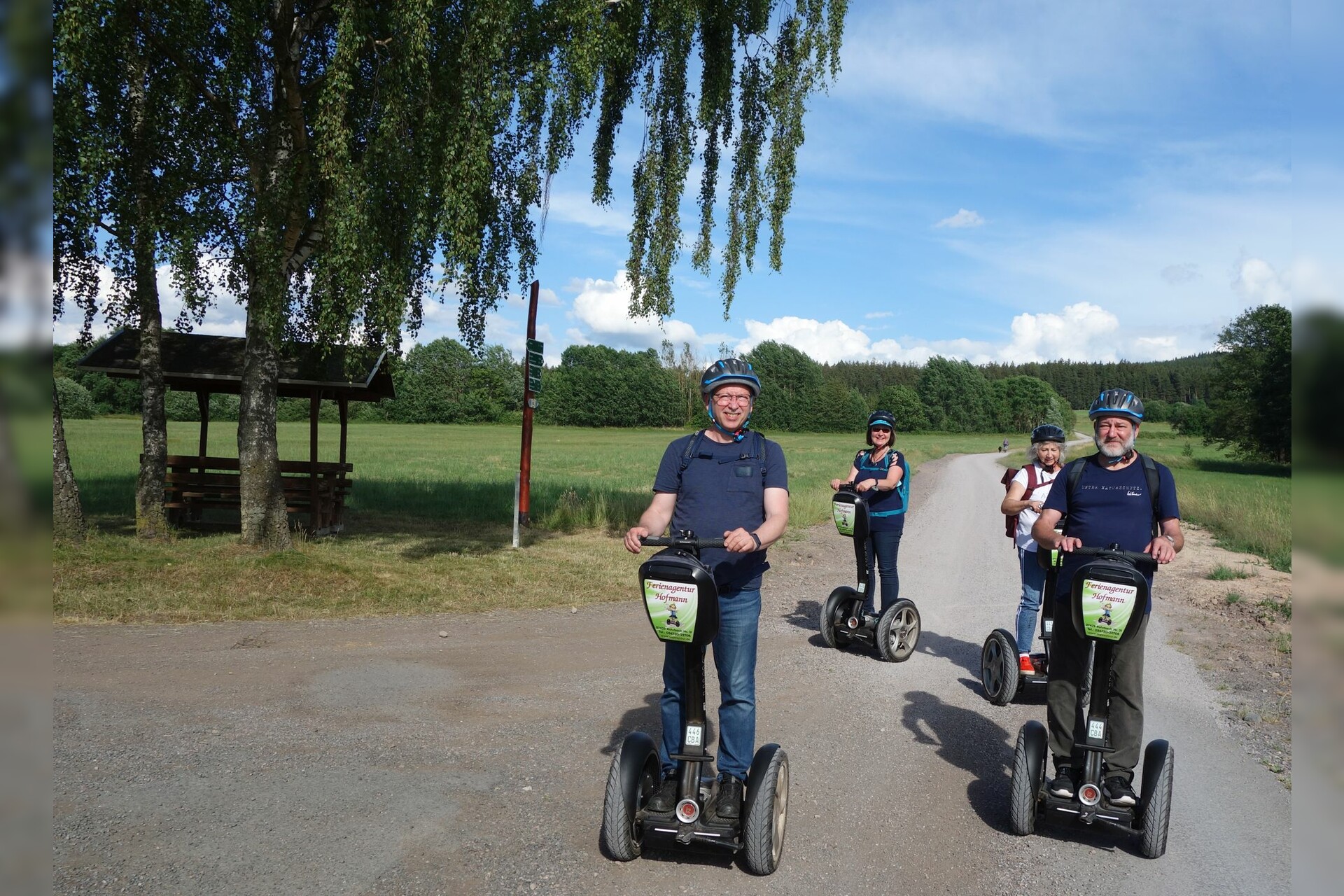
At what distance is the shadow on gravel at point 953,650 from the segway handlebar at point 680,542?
460 centimetres

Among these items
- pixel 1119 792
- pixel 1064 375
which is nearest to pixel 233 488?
pixel 1119 792

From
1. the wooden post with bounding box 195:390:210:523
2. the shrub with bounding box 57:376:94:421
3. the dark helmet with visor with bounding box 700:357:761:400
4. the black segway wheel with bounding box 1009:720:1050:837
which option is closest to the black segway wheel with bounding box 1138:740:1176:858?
the black segway wheel with bounding box 1009:720:1050:837

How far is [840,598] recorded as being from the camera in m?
8.38

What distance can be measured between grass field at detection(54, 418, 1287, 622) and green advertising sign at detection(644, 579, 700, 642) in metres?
5.19

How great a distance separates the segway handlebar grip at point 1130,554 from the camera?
14.1 feet

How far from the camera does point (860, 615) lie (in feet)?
27.0

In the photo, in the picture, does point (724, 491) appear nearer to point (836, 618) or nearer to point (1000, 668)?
point (1000, 668)

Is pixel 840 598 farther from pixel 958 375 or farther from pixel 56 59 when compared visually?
pixel 958 375

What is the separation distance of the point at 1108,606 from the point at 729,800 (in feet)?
6.42

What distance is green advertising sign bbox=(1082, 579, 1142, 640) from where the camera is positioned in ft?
13.7

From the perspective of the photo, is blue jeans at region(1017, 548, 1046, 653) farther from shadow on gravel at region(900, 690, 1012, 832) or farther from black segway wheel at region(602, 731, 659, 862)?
black segway wheel at region(602, 731, 659, 862)

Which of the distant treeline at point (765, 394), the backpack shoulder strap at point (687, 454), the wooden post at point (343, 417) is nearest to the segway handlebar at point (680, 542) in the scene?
the backpack shoulder strap at point (687, 454)

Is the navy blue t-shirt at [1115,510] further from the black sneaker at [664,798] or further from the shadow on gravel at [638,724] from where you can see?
the shadow on gravel at [638,724]
